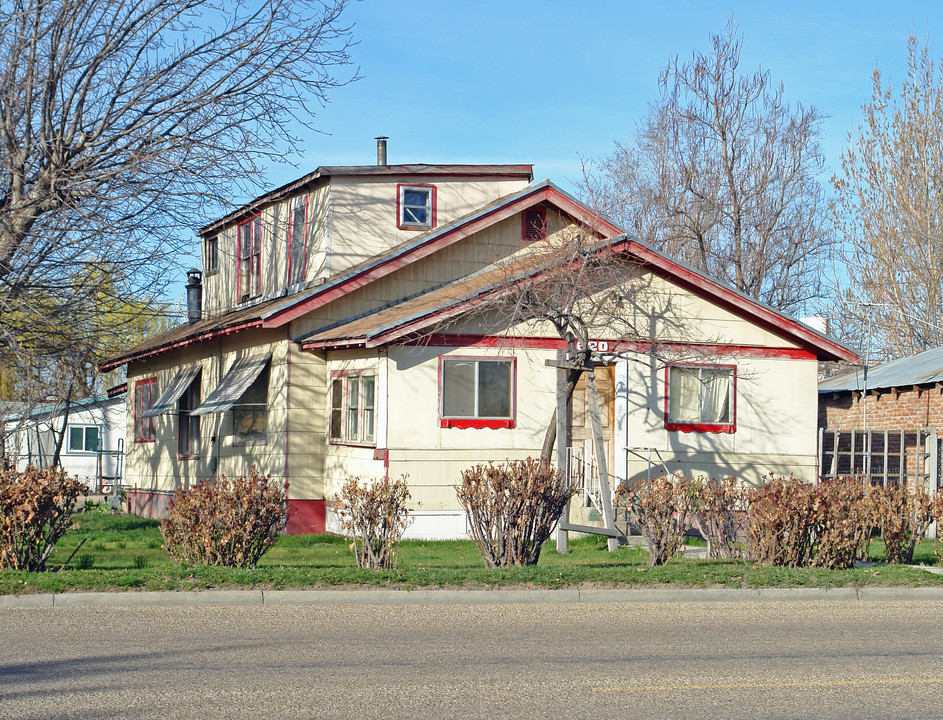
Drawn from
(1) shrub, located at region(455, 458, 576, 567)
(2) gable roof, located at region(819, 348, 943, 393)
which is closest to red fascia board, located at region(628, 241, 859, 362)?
(2) gable roof, located at region(819, 348, 943, 393)

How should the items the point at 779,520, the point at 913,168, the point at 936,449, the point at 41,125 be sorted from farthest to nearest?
the point at 913,168
the point at 936,449
the point at 41,125
the point at 779,520

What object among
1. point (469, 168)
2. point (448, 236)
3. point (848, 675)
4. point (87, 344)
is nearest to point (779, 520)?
point (848, 675)

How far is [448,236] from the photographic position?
20484 millimetres

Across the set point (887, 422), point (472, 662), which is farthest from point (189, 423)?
point (472, 662)

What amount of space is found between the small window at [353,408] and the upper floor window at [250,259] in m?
5.02

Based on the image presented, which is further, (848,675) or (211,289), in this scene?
(211,289)

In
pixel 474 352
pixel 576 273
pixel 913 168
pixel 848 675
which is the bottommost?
pixel 848 675

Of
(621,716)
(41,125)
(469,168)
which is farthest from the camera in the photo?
(469,168)

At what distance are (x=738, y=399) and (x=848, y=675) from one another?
12589mm

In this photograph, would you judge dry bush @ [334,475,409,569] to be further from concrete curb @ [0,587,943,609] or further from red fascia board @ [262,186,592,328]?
red fascia board @ [262,186,592,328]

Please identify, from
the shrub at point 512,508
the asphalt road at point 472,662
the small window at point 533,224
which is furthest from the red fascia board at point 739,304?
the asphalt road at point 472,662

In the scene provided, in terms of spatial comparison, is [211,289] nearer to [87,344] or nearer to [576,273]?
[87,344]

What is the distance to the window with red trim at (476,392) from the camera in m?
18.9

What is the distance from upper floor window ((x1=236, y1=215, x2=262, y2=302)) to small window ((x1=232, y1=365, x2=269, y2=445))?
11.6 ft
